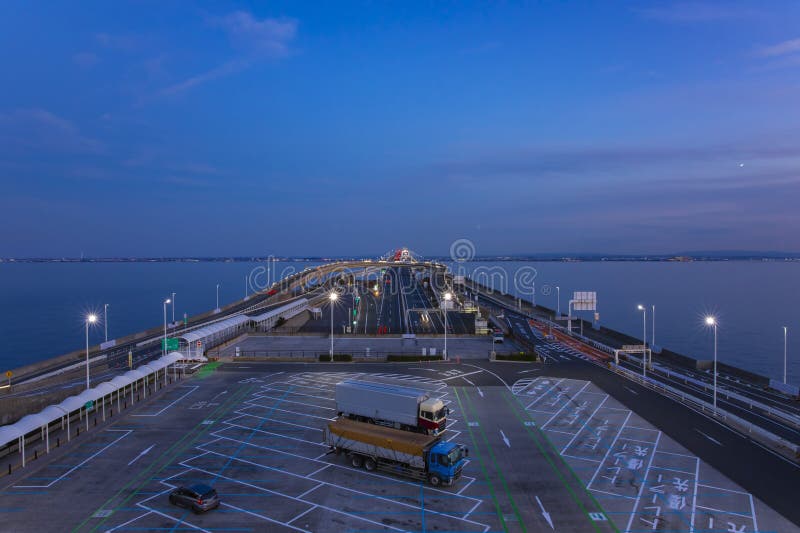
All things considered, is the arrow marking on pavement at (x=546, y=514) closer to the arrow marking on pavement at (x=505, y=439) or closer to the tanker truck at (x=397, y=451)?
the tanker truck at (x=397, y=451)

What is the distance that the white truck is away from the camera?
23.1 meters

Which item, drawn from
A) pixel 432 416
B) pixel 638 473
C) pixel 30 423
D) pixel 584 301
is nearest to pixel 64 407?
pixel 30 423

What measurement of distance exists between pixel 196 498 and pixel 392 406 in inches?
371

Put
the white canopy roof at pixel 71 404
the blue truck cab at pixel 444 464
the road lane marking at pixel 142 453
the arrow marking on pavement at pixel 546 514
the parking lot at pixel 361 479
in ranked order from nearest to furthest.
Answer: the arrow marking on pavement at pixel 546 514 → the parking lot at pixel 361 479 → the blue truck cab at pixel 444 464 → the road lane marking at pixel 142 453 → the white canopy roof at pixel 71 404

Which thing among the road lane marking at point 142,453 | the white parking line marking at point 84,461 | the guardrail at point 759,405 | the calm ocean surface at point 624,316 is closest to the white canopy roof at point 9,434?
the white parking line marking at point 84,461

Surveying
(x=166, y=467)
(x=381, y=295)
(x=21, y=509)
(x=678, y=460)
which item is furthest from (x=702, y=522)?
(x=381, y=295)

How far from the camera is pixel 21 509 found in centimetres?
1892

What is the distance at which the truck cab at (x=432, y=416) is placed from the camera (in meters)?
22.9

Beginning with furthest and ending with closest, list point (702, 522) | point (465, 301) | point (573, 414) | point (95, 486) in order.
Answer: point (465, 301), point (573, 414), point (95, 486), point (702, 522)

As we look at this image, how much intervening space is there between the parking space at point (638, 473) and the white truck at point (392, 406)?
6920 mm

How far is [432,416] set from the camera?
75.2 feet

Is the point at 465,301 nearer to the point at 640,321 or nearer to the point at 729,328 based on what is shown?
the point at 640,321

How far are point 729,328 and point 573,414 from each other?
86333 mm

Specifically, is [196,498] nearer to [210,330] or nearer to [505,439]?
[505,439]
